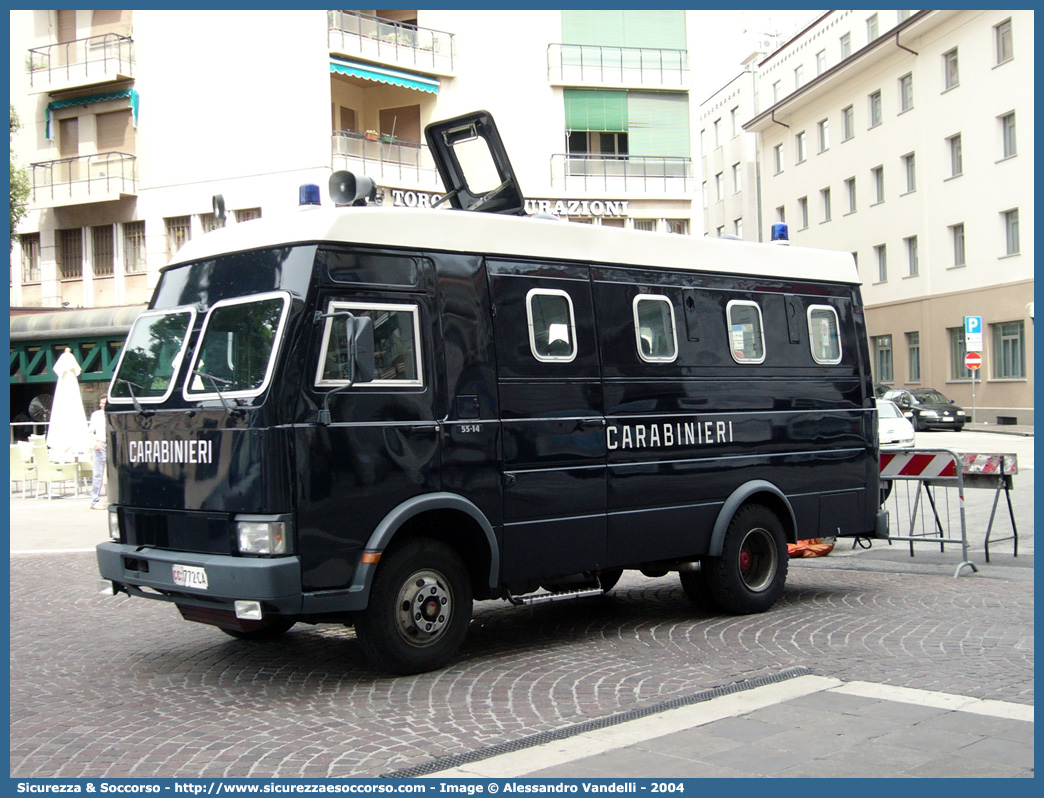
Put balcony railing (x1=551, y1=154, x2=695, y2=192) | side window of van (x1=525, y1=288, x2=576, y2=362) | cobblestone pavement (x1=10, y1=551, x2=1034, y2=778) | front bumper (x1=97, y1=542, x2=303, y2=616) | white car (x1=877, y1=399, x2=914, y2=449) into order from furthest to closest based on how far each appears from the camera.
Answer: balcony railing (x1=551, y1=154, x2=695, y2=192)
white car (x1=877, y1=399, x2=914, y2=449)
side window of van (x1=525, y1=288, x2=576, y2=362)
front bumper (x1=97, y1=542, x2=303, y2=616)
cobblestone pavement (x1=10, y1=551, x2=1034, y2=778)

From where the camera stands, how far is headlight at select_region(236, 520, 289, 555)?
21.1 ft

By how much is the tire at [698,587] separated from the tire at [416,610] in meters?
2.34

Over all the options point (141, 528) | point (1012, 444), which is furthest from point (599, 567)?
point (1012, 444)

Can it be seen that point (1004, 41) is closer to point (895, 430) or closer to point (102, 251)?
point (895, 430)

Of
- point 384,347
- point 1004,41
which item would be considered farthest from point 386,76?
point 384,347

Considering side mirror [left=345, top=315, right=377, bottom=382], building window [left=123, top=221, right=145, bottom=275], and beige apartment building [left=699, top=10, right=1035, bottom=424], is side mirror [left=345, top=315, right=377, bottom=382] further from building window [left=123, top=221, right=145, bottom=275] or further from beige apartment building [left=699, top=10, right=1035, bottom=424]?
beige apartment building [left=699, top=10, right=1035, bottom=424]

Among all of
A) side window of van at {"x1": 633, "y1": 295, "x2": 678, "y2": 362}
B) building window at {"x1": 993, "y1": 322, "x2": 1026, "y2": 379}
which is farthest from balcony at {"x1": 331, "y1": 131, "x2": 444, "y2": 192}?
side window of van at {"x1": 633, "y1": 295, "x2": 678, "y2": 362}

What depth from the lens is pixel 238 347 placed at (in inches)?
270

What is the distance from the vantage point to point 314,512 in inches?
258

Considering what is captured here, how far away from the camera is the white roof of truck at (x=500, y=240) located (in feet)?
22.7

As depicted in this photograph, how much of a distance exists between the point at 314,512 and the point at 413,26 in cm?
2986

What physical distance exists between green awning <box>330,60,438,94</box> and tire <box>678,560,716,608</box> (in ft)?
84.2

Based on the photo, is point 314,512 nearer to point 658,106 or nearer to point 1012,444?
point 1012,444

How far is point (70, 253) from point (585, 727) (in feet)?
110
